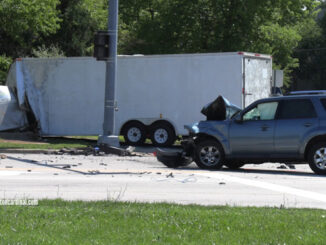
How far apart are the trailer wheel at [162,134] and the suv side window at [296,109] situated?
26.2 feet

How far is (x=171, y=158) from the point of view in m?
15.2

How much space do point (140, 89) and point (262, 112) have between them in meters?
8.68

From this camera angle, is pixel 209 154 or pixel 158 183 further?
pixel 209 154

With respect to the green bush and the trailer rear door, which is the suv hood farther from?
the green bush

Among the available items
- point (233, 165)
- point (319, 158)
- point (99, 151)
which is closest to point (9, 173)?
point (233, 165)

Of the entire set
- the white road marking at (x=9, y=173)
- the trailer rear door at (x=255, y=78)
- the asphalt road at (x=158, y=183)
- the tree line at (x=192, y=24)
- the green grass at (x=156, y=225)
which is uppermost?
the tree line at (x=192, y=24)

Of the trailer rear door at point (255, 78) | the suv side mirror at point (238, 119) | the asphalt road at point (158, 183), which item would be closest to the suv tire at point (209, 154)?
the asphalt road at point (158, 183)

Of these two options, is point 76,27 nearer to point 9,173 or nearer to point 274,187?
point 9,173

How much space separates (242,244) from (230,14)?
28.0 metres

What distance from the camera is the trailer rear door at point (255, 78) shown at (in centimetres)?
2102

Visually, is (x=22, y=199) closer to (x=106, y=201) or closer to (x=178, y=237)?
(x=106, y=201)

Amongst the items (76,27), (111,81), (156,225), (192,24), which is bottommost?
(156,225)

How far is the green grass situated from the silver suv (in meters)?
5.51

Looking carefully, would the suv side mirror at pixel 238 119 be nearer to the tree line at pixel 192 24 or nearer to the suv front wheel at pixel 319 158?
the suv front wheel at pixel 319 158
